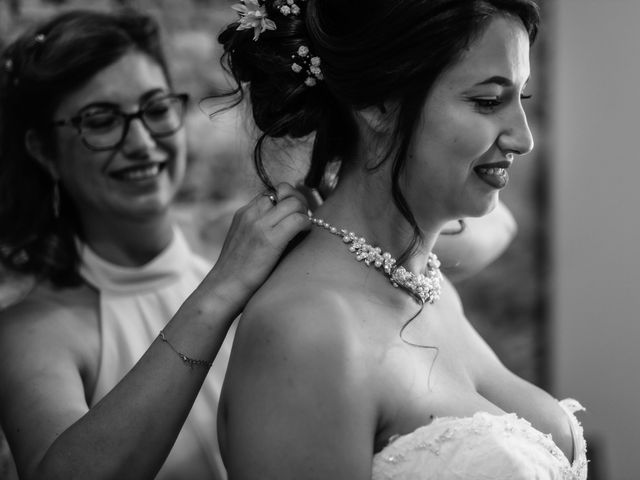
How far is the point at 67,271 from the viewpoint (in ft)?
6.19

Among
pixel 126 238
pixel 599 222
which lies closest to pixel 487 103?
pixel 126 238

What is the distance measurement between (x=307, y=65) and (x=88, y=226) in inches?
35.7

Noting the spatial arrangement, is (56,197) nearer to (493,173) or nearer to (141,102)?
(141,102)

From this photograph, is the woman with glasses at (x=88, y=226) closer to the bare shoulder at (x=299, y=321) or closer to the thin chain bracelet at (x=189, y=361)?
the thin chain bracelet at (x=189, y=361)

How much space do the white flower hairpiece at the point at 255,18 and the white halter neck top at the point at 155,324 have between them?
33.9 inches

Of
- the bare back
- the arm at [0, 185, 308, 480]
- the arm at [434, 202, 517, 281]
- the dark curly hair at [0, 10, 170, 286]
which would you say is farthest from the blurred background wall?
the arm at [0, 185, 308, 480]

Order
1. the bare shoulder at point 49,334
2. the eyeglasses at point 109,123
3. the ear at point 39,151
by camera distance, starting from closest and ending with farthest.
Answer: the bare shoulder at point 49,334 < the eyeglasses at point 109,123 < the ear at point 39,151

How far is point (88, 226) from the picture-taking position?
6.33 ft

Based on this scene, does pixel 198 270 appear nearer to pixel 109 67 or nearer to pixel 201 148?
pixel 109 67

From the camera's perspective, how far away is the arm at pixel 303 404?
1.09m

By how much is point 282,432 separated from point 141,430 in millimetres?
337

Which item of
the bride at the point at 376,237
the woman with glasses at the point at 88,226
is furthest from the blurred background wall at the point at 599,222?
the bride at the point at 376,237

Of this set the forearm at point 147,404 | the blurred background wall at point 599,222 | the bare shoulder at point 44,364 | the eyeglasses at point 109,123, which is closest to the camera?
the forearm at point 147,404

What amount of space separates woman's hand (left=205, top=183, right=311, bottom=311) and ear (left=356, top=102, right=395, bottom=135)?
0.60 ft
